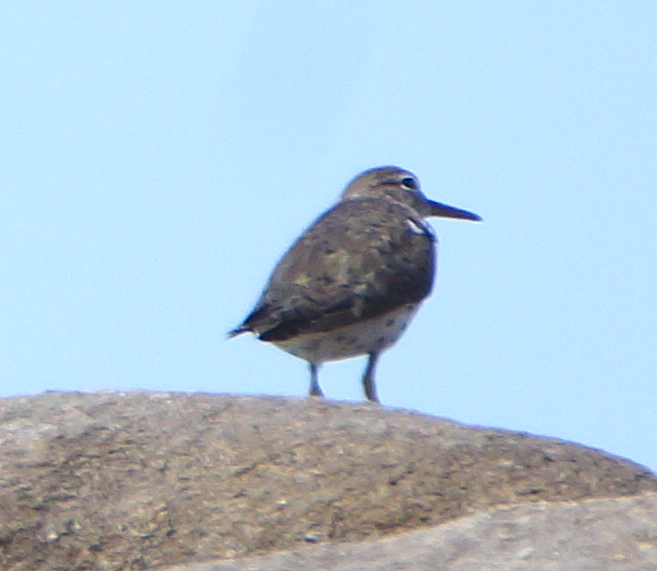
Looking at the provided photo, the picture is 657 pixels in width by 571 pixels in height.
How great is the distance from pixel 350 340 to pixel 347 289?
419 millimetres

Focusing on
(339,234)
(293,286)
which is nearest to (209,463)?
(293,286)

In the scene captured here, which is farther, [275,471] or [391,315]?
[391,315]

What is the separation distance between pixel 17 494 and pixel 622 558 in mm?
3334

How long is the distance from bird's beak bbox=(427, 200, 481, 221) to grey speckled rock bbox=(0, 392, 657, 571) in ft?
25.3

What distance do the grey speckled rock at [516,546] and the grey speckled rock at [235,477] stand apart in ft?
3.78

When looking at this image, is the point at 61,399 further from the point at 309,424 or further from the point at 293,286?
the point at 293,286

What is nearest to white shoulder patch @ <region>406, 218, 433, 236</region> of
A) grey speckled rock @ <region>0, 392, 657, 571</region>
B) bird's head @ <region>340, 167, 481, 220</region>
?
bird's head @ <region>340, 167, 481, 220</region>

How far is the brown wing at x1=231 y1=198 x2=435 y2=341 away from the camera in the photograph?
1166 centimetres

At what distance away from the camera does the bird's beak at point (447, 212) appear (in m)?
16.1

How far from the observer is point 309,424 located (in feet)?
27.0

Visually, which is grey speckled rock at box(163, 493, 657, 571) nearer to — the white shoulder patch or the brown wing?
the brown wing

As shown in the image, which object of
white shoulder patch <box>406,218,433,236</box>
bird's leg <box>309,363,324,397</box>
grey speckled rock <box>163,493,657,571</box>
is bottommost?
bird's leg <box>309,363,324,397</box>

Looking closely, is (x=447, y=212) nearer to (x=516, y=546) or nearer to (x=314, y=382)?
(x=314, y=382)

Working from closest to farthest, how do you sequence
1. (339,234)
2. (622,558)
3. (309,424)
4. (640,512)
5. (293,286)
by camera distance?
(622,558), (640,512), (309,424), (293,286), (339,234)
